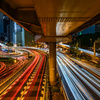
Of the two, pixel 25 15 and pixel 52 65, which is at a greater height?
pixel 25 15

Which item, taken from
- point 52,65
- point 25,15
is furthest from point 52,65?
point 25,15

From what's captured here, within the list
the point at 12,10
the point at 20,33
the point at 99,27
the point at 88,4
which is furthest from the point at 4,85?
the point at 99,27

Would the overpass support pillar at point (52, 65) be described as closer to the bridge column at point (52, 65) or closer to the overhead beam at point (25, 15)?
the bridge column at point (52, 65)

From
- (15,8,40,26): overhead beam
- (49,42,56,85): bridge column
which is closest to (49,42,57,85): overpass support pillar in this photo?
(49,42,56,85): bridge column

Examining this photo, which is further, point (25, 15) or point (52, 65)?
point (52, 65)

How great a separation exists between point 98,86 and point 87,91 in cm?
205

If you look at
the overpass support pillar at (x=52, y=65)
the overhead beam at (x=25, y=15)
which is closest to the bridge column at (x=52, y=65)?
the overpass support pillar at (x=52, y=65)

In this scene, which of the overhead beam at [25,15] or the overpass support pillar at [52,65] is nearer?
the overhead beam at [25,15]

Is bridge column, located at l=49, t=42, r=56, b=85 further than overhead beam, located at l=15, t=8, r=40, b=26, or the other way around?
bridge column, located at l=49, t=42, r=56, b=85

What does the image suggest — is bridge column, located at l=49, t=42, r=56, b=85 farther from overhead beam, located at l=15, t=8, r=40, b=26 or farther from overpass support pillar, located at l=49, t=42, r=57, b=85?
overhead beam, located at l=15, t=8, r=40, b=26

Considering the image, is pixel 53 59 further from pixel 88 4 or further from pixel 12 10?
pixel 88 4

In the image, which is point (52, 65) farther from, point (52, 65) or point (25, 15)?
point (25, 15)

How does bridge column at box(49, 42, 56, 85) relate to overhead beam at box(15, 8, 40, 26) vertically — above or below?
below

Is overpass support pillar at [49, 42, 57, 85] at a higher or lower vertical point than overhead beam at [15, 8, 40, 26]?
lower
